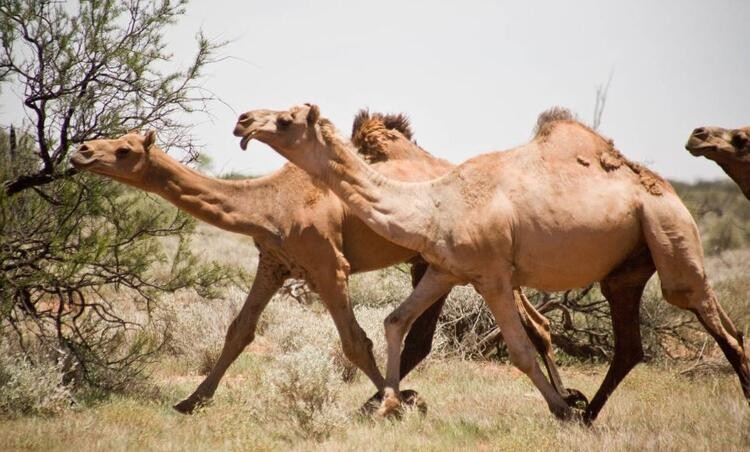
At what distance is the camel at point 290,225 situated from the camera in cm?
785

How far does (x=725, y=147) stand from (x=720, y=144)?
1.8 inches

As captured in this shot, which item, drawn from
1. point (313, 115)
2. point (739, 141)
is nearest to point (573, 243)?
point (739, 141)

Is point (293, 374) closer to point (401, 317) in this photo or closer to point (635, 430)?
point (401, 317)

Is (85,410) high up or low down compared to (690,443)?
up

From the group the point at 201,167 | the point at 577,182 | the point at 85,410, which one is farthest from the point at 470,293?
the point at 85,410

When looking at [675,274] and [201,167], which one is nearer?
[675,274]

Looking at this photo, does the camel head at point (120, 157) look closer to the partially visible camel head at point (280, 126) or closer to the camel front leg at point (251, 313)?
the partially visible camel head at point (280, 126)

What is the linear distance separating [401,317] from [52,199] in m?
3.85

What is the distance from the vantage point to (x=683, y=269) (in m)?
7.27

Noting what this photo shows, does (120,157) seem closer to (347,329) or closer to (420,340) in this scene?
(347,329)

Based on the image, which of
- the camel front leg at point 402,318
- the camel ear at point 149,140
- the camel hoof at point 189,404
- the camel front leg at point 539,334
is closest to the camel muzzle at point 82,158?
the camel ear at point 149,140

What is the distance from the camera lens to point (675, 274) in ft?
23.9

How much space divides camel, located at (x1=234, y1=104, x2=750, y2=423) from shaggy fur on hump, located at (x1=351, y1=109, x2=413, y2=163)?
1.42 meters

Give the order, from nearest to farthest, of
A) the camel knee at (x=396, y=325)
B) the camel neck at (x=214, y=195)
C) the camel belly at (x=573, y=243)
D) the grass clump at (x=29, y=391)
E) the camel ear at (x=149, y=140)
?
the camel belly at (x=573, y=243)
the camel knee at (x=396, y=325)
the grass clump at (x=29, y=391)
the camel ear at (x=149, y=140)
the camel neck at (x=214, y=195)
